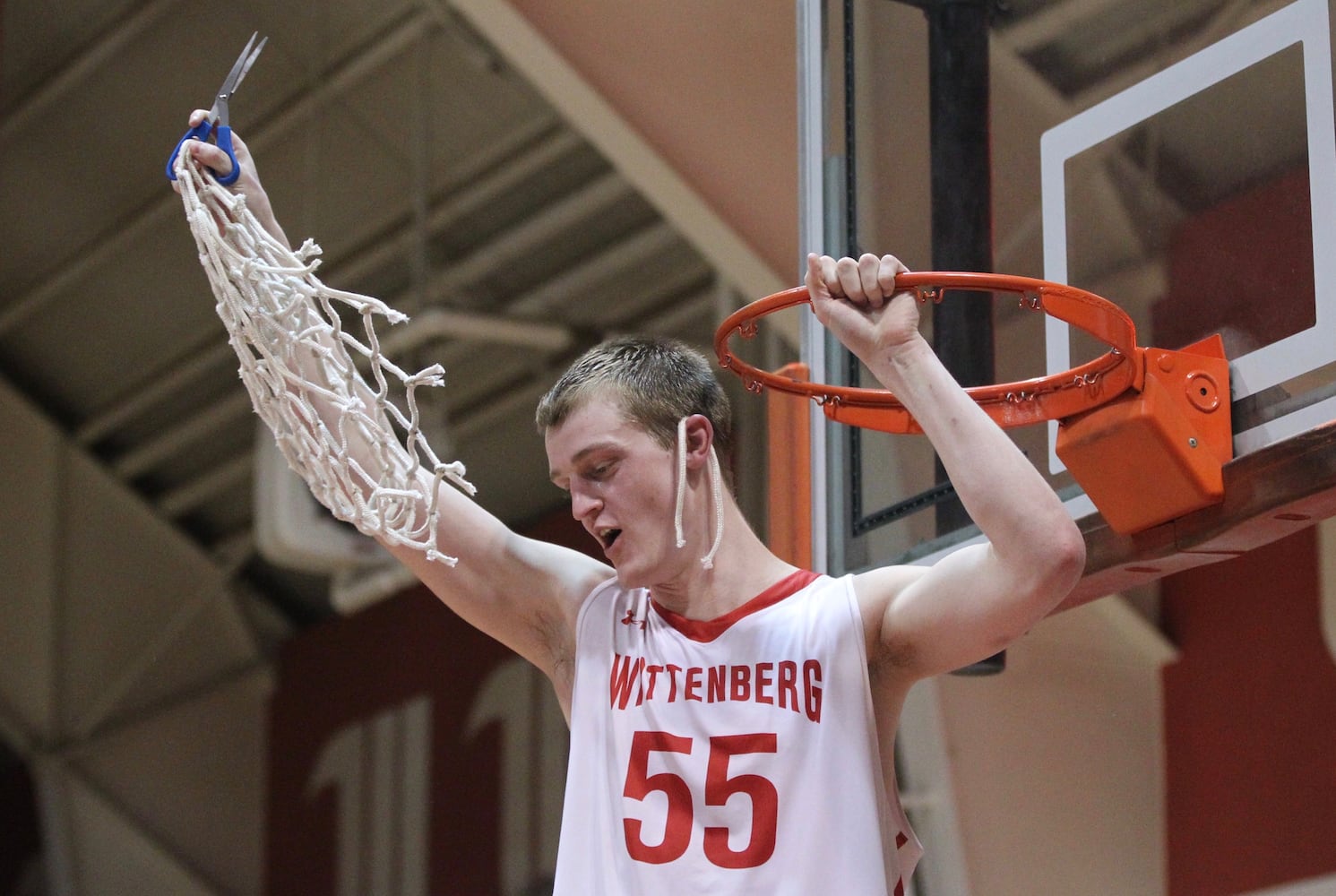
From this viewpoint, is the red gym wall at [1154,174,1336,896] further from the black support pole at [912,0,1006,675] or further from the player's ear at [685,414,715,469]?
the player's ear at [685,414,715,469]

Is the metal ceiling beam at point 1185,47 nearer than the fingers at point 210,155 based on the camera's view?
No

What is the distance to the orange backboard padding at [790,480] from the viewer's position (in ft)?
11.3

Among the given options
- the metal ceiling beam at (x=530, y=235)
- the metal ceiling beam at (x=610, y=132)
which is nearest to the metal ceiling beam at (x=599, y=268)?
the metal ceiling beam at (x=530, y=235)

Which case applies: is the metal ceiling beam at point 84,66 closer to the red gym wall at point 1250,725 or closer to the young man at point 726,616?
the red gym wall at point 1250,725

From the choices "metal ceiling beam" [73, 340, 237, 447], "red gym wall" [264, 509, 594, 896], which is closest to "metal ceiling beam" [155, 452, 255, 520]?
"metal ceiling beam" [73, 340, 237, 447]

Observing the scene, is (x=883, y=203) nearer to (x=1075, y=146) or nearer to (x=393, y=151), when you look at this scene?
(x=1075, y=146)

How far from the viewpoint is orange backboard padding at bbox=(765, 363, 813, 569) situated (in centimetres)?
343

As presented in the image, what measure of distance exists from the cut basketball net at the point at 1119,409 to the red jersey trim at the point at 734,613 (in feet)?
1.24

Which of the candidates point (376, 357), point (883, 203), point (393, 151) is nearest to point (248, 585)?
point (393, 151)

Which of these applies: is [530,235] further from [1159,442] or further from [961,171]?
[1159,442]

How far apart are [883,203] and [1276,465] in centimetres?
121

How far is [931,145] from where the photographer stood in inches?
139

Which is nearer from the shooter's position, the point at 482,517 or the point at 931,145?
the point at 482,517

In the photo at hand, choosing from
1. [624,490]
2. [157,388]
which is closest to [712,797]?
[624,490]
